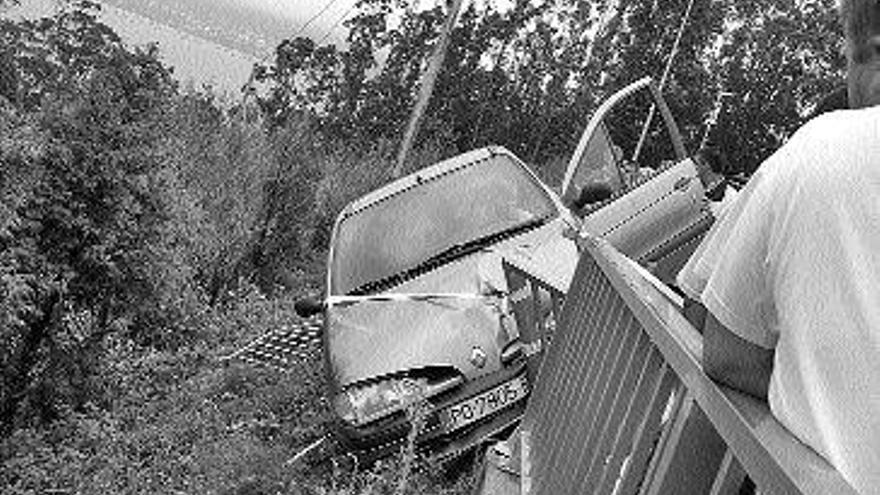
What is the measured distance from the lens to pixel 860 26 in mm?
2094

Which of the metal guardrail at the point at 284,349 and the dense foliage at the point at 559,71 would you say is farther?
the dense foliage at the point at 559,71

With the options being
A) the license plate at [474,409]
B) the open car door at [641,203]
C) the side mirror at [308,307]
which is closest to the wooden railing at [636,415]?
the license plate at [474,409]

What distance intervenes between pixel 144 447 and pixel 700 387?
21.2ft

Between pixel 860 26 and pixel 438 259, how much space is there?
539 cm

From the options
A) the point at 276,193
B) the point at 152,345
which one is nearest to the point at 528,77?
the point at 276,193

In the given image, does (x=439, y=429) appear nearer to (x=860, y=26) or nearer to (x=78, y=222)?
(x=78, y=222)

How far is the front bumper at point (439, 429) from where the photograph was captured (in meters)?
6.37

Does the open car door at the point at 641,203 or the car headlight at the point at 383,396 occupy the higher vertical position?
the open car door at the point at 641,203

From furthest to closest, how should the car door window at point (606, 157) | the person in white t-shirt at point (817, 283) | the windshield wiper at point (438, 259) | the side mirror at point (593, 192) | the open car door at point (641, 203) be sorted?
the windshield wiper at point (438, 259) < the car door window at point (606, 157) < the open car door at point (641, 203) < the side mirror at point (593, 192) < the person in white t-shirt at point (817, 283)

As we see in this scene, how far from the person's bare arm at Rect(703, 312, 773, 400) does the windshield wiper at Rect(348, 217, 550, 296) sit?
5.30 meters

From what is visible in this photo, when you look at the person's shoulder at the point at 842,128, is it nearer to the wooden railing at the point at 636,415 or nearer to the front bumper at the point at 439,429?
the wooden railing at the point at 636,415

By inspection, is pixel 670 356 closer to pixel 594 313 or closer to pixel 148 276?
pixel 594 313

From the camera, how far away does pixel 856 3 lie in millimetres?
2115

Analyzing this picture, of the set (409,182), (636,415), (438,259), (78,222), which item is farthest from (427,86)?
(636,415)
